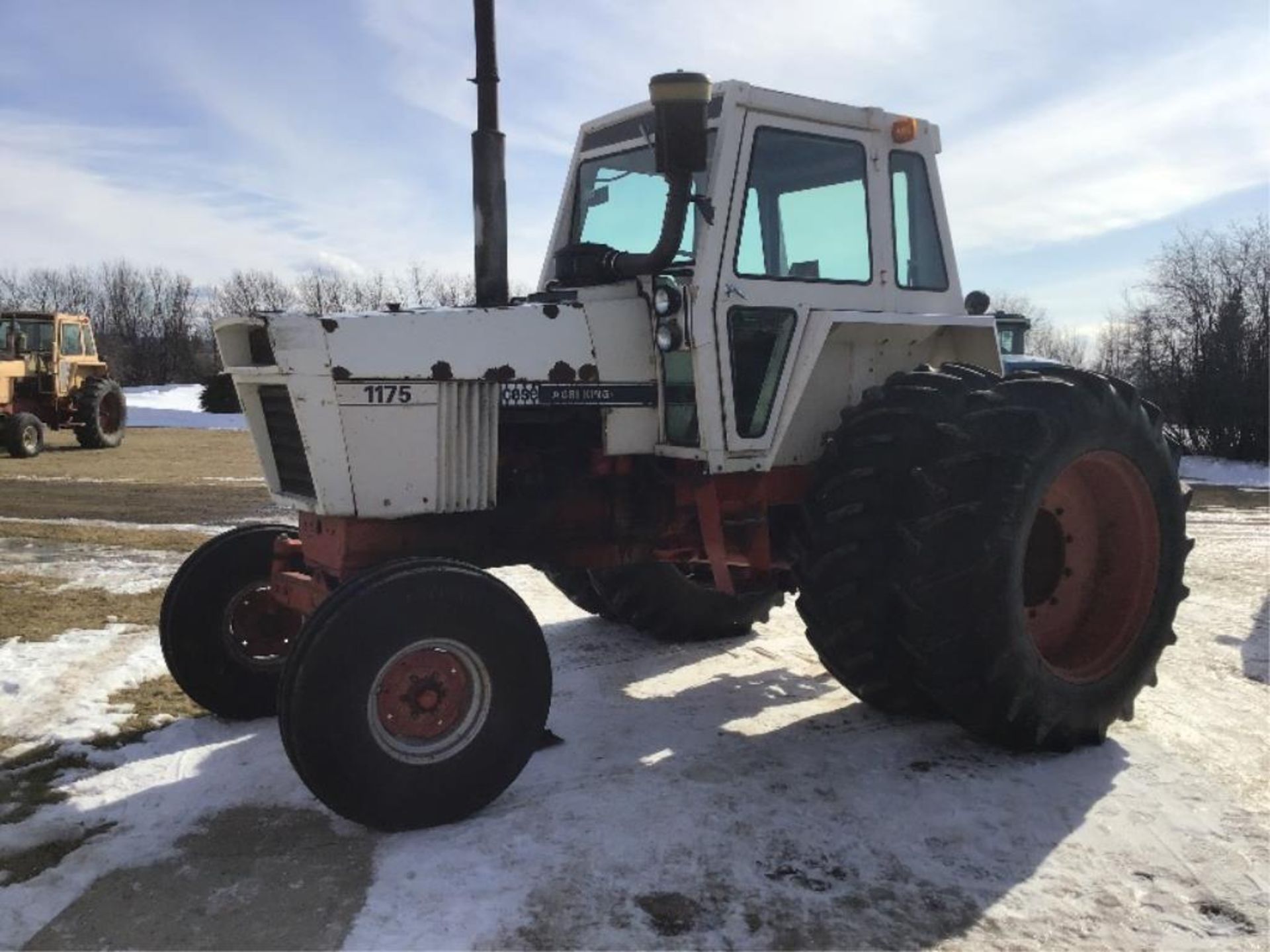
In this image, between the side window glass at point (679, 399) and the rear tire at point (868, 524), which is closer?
the rear tire at point (868, 524)

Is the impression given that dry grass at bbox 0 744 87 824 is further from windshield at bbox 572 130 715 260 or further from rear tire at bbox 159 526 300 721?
windshield at bbox 572 130 715 260

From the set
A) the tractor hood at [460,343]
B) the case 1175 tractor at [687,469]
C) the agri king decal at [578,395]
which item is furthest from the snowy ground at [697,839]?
the tractor hood at [460,343]

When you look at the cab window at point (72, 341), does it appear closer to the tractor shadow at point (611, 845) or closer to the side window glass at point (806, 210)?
the tractor shadow at point (611, 845)

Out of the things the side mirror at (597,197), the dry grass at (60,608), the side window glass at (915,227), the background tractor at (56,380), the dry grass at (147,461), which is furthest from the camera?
the background tractor at (56,380)

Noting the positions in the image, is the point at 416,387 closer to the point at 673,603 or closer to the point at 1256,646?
the point at 673,603

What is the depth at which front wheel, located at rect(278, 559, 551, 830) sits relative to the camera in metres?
3.43

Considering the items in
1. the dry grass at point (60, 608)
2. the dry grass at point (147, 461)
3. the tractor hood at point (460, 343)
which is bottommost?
the dry grass at point (60, 608)

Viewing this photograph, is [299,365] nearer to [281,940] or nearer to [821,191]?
[281,940]

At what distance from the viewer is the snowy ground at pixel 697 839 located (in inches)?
121

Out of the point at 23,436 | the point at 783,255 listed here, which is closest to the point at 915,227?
the point at 783,255

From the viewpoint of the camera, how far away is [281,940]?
2980mm

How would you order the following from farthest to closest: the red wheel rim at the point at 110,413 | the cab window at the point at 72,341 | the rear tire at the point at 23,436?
the red wheel rim at the point at 110,413 → the cab window at the point at 72,341 → the rear tire at the point at 23,436

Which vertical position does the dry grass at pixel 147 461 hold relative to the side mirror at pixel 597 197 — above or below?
below

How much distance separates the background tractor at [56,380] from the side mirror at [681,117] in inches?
721
